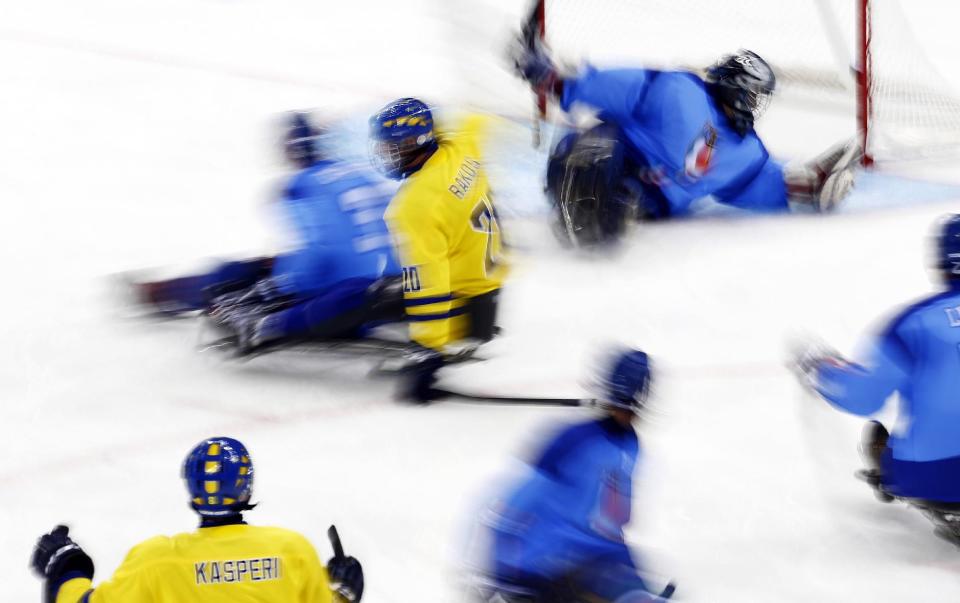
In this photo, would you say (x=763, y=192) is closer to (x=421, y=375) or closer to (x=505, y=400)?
(x=505, y=400)

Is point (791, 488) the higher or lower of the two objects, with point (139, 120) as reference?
lower

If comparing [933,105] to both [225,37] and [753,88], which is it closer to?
[753,88]

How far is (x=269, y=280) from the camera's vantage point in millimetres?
5574

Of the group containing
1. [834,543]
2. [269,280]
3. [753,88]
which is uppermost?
[753,88]

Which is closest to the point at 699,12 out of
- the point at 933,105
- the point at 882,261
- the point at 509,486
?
the point at 933,105

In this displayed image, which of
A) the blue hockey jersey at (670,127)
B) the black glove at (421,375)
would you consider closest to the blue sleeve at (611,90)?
the blue hockey jersey at (670,127)

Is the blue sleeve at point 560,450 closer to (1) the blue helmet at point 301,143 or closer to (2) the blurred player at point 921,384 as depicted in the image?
(2) the blurred player at point 921,384

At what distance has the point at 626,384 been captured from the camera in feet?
10.5

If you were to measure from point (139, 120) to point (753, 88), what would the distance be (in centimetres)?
346

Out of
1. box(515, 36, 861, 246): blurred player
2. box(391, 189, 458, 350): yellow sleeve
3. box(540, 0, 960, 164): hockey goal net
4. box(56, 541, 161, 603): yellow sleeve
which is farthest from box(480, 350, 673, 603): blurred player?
box(540, 0, 960, 164): hockey goal net

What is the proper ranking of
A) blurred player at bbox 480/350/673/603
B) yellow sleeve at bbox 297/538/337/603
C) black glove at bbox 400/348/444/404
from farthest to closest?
black glove at bbox 400/348/444/404 < blurred player at bbox 480/350/673/603 < yellow sleeve at bbox 297/538/337/603

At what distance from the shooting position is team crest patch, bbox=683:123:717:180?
6.76 meters

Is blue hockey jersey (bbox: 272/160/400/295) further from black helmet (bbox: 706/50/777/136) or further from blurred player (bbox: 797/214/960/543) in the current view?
black helmet (bbox: 706/50/777/136)

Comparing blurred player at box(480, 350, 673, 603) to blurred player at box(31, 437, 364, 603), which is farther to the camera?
blurred player at box(480, 350, 673, 603)
